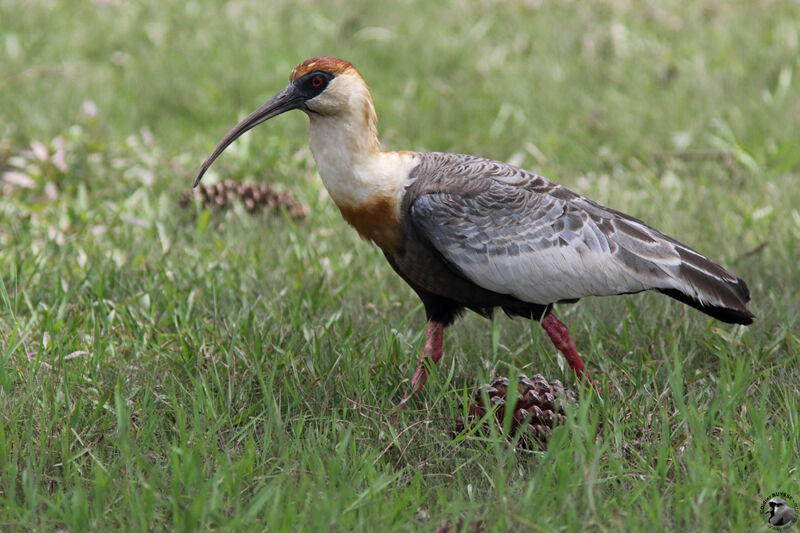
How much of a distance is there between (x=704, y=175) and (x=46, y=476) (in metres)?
5.21

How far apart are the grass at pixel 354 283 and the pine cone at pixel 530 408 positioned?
9 centimetres

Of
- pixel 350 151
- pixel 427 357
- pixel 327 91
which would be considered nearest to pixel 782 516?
pixel 427 357

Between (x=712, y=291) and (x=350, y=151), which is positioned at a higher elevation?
(x=350, y=151)

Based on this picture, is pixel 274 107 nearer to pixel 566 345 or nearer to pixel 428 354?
pixel 428 354

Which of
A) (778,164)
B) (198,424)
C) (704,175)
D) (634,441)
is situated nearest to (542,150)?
(704,175)

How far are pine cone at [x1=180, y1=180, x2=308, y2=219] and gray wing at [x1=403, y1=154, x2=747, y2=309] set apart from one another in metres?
2.14

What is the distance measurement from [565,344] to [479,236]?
631 mm

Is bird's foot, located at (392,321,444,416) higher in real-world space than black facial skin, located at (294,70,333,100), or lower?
lower

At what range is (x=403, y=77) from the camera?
27.6ft

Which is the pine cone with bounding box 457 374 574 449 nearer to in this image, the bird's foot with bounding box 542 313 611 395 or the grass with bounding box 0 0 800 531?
the grass with bounding box 0 0 800 531

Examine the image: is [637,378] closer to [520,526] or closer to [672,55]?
[520,526]

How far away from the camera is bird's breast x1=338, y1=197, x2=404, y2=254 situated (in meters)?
4.03

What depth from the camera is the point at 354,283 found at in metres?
5.18

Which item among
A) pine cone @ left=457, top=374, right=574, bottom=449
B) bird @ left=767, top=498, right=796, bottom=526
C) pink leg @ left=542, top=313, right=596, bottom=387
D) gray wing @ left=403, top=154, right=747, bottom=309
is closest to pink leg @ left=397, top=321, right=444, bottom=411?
pine cone @ left=457, top=374, right=574, bottom=449
